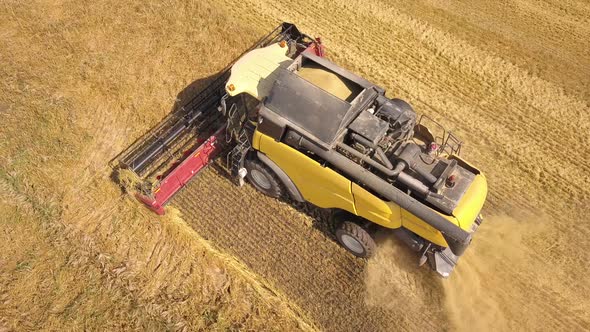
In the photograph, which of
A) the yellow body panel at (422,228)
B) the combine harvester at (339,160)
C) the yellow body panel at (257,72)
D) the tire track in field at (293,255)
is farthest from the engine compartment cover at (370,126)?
the tire track in field at (293,255)

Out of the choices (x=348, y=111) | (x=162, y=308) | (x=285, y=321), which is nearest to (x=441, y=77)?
(x=348, y=111)

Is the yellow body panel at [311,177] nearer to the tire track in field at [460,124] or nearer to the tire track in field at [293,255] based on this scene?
the tire track in field at [293,255]

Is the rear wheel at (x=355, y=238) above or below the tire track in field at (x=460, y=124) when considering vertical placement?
below

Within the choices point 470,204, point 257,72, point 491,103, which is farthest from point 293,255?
point 491,103

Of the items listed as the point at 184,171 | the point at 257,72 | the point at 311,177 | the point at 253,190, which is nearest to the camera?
the point at 311,177

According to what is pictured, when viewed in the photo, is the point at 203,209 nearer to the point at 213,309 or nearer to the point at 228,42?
the point at 213,309

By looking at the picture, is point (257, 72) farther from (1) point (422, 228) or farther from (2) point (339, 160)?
(1) point (422, 228)
